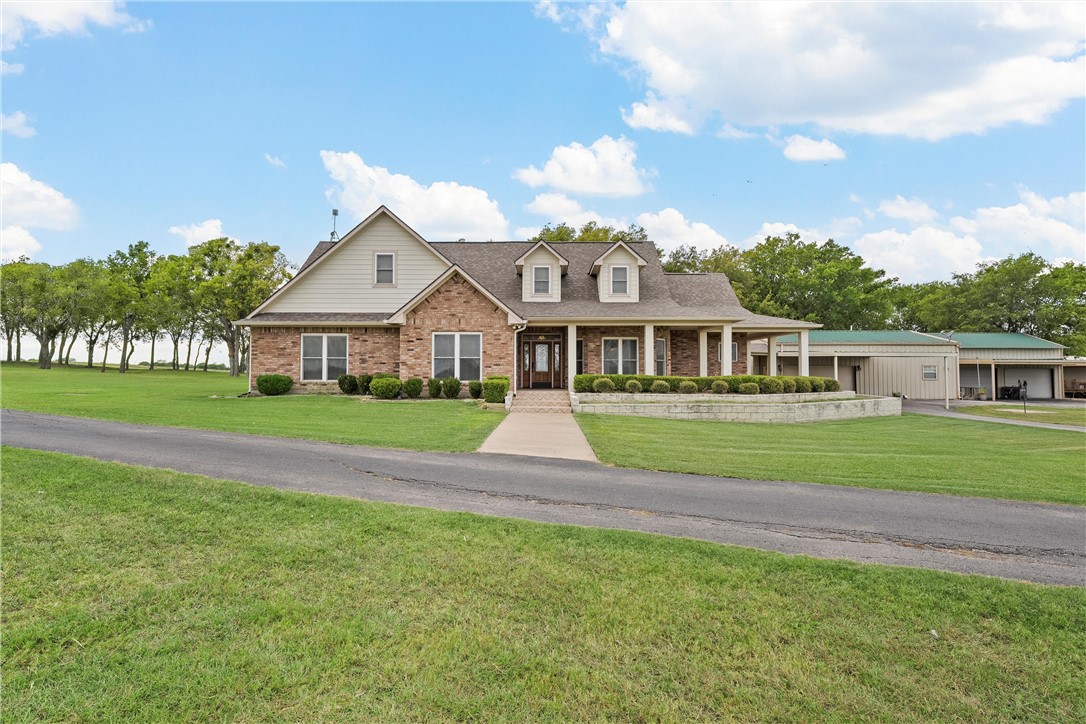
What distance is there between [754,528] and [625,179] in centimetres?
2866

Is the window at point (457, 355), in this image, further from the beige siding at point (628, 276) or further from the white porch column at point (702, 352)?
the white porch column at point (702, 352)

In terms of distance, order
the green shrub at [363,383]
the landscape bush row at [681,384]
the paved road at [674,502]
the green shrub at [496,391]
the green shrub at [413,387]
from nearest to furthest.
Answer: the paved road at [674,502]
the green shrub at [496,391]
the landscape bush row at [681,384]
the green shrub at [413,387]
the green shrub at [363,383]

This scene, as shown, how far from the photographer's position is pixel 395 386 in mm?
18859

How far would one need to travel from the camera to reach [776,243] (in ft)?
143

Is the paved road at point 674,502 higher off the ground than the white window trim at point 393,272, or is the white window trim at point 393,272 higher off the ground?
the white window trim at point 393,272

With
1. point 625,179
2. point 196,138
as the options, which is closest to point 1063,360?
point 625,179

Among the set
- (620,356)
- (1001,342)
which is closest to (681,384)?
(620,356)

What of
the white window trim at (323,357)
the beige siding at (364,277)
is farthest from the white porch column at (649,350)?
the white window trim at (323,357)

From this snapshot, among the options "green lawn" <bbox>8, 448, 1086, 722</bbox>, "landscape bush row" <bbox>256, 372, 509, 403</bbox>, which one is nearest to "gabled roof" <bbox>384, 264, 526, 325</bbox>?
"landscape bush row" <bbox>256, 372, 509, 403</bbox>

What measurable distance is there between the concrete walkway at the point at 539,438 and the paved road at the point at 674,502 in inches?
26.2

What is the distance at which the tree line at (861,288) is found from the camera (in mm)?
40000

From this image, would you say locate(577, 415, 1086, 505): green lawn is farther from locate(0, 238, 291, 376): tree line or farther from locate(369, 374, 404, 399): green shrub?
locate(0, 238, 291, 376): tree line

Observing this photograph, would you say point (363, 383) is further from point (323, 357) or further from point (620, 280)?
point (620, 280)

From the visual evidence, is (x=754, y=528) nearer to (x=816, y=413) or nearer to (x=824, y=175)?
(x=816, y=413)
